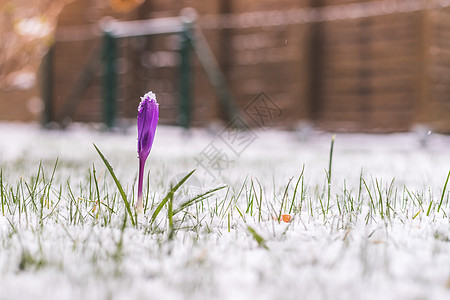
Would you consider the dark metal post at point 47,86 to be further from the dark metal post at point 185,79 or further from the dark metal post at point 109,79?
the dark metal post at point 185,79

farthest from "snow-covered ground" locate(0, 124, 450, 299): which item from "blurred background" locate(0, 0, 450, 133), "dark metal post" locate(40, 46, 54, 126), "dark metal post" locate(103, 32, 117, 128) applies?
"dark metal post" locate(40, 46, 54, 126)

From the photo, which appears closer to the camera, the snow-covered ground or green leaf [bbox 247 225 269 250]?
the snow-covered ground

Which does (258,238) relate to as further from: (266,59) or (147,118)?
(266,59)

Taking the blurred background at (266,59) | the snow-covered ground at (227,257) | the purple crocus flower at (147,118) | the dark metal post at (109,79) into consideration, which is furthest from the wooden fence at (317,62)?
the purple crocus flower at (147,118)

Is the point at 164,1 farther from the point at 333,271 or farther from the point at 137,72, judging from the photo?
the point at 333,271

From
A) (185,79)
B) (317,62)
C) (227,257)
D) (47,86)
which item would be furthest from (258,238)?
(47,86)

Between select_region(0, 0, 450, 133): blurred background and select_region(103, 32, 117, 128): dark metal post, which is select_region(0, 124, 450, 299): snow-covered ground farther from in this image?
select_region(103, 32, 117, 128): dark metal post
